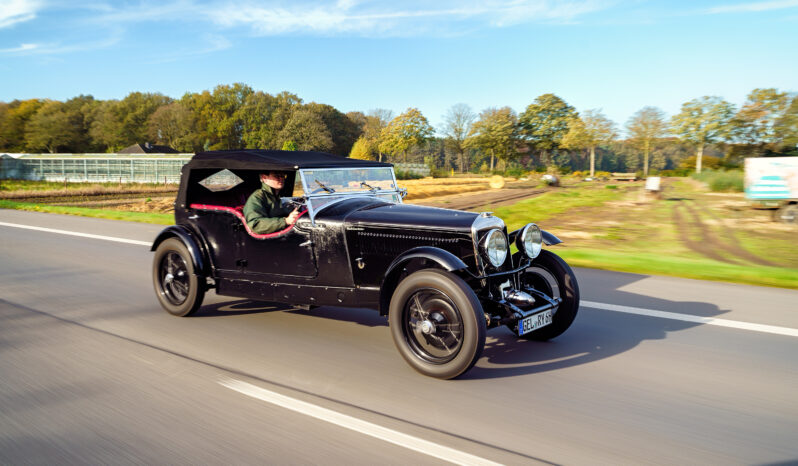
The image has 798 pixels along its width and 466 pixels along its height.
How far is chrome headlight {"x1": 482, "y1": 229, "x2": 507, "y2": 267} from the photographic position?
12.7 feet

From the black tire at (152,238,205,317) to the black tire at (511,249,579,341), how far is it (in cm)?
313

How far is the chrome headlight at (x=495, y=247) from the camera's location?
3.86 meters

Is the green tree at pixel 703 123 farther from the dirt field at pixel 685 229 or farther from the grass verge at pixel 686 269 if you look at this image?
the grass verge at pixel 686 269

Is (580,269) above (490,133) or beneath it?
beneath

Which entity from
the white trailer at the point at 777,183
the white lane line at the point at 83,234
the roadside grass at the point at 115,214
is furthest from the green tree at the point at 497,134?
the white lane line at the point at 83,234

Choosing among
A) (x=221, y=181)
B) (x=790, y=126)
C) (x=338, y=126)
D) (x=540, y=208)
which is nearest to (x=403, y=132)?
(x=338, y=126)

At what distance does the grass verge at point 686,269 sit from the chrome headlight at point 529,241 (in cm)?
393

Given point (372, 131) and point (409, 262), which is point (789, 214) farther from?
point (372, 131)

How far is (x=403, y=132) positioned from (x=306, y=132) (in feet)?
55.0

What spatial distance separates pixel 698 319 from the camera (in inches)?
200

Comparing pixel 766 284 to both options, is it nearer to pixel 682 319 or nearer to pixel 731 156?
pixel 682 319

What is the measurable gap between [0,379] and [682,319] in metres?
5.77

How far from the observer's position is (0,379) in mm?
3639

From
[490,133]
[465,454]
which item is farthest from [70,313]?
[490,133]
